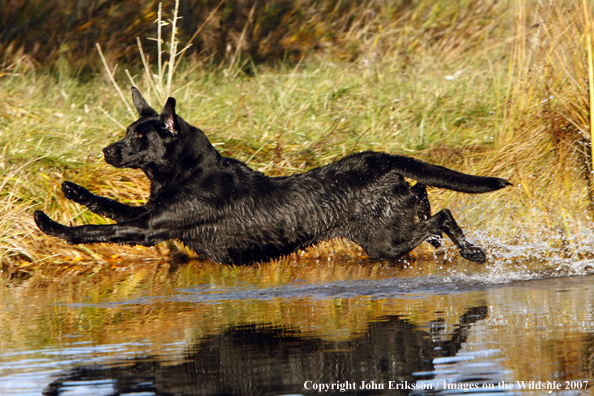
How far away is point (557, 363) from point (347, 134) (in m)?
5.24

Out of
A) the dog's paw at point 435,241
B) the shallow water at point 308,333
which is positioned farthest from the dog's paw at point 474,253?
the dog's paw at point 435,241

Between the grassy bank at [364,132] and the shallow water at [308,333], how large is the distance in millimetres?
825

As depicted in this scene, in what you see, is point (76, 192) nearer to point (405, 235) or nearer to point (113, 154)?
point (113, 154)

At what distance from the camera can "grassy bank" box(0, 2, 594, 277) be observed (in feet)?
22.4

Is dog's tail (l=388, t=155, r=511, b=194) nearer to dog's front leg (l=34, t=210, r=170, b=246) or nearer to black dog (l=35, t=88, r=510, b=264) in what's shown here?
black dog (l=35, t=88, r=510, b=264)

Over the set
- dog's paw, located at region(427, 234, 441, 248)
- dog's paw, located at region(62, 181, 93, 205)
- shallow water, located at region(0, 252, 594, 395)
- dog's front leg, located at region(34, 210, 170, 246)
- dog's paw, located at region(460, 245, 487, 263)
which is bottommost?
shallow water, located at region(0, 252, 594, 395)

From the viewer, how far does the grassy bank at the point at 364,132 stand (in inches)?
269

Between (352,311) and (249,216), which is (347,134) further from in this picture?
(352,311)

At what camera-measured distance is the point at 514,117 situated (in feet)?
24.9

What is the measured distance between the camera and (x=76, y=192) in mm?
5617

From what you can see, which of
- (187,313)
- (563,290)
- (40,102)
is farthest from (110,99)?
(563,290)

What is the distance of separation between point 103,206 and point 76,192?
0.70ft

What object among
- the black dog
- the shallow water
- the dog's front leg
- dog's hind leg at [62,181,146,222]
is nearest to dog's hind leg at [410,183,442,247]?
the black dog

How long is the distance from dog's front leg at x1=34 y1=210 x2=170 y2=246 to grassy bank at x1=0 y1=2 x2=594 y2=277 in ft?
5.62
